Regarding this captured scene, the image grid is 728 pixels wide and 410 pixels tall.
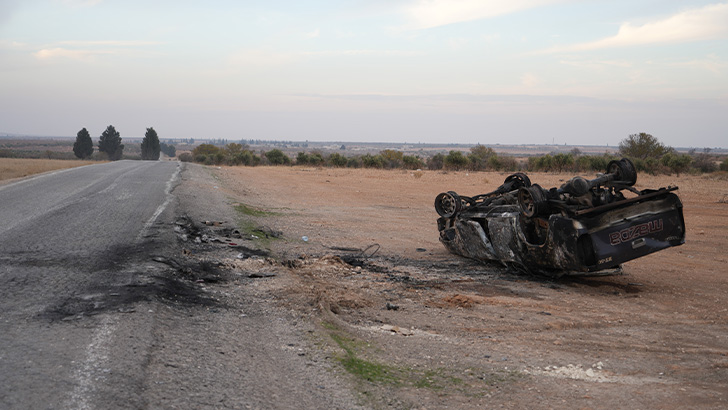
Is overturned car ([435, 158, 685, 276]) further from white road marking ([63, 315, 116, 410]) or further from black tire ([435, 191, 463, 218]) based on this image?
white road marking ([63, 315, 116, 410])

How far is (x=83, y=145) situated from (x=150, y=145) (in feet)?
34.3

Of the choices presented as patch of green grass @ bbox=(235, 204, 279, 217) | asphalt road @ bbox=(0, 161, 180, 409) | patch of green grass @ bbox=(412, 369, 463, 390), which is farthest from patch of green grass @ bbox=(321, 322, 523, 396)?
patch of green grass @ bbox=(235, 204, 279, 217)

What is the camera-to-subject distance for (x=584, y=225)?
7348 millimetres

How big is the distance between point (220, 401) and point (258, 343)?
4.01ft

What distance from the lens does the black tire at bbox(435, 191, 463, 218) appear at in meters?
9.87

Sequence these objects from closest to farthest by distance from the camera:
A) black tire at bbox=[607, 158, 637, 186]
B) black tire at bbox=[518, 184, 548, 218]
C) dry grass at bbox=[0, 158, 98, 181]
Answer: black tire at bbox=[518, 184, 548, 218]
black tire at bbox=[607, 158, 637, 186]
dry grass at bbox=[0, 158, 98, 181]

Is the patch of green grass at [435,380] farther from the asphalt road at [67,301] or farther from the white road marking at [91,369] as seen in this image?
the white road marking at [91,369]

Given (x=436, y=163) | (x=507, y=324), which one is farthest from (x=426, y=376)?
(x=436, y=163)

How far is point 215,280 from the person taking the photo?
7.21 meters

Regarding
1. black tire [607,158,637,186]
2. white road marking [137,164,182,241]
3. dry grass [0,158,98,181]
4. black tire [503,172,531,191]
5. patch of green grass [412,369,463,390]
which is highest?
black tire [607,158,637,186]

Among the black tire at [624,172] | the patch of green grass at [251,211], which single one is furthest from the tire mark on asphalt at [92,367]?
the patch of green grass at [251,211]

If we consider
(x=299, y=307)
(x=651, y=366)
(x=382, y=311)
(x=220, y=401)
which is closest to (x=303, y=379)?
(x=220, y=401)

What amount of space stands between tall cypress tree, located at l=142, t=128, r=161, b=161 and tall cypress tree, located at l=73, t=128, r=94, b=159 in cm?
847

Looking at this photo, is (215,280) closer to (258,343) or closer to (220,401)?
(258,343)
